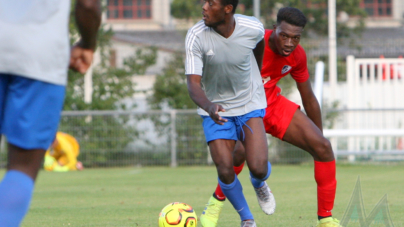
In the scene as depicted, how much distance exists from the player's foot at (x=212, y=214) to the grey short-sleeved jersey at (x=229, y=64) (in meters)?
0.90

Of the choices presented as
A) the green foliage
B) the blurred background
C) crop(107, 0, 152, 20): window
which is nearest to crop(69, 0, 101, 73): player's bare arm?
the blurred background

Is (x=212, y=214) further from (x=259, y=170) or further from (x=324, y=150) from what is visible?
(x=324, y=150)

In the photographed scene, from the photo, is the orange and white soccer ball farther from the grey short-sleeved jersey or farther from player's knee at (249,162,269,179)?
the grey short-sleeved jersey

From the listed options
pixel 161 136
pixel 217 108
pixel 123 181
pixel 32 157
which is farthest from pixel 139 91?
pixel 32 157

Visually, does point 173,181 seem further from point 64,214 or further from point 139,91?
point 139,91

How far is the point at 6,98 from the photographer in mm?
2930

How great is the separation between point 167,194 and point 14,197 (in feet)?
21.1

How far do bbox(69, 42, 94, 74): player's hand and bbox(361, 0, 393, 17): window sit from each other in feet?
128

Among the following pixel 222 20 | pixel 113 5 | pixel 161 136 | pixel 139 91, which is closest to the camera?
pixel 222 20

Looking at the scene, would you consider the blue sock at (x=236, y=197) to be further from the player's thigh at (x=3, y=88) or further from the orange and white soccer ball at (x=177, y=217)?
the player's thigh at (x=3, y=88)

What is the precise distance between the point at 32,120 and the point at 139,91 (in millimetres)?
14549

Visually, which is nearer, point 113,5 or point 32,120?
point 32,120

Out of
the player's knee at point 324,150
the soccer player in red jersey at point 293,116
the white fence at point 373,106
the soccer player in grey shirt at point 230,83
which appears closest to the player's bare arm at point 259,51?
the soccer player in grey shirt at point 230,83

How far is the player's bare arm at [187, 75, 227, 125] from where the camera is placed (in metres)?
4.78
